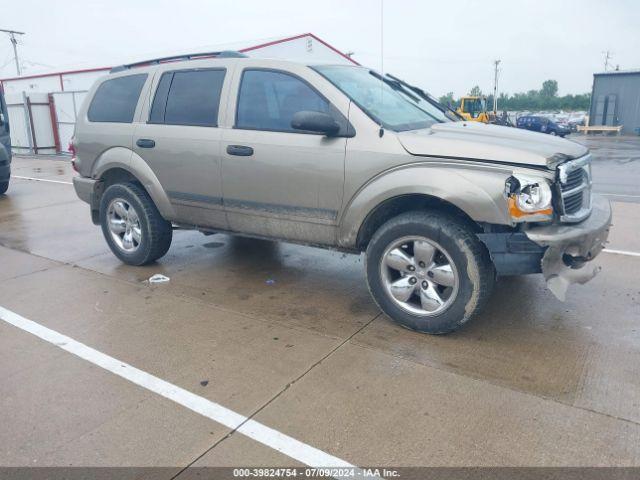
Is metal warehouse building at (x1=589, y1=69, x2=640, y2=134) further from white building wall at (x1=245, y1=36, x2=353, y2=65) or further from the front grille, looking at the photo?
the front grille

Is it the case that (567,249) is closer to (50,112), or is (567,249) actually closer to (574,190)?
(574,190)

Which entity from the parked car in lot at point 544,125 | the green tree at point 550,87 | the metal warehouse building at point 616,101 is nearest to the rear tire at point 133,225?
the parked car in lot at point 544,125

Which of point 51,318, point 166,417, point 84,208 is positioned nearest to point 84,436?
point 166,417

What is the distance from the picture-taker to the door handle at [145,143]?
4.97 meters

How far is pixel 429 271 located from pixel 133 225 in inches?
125

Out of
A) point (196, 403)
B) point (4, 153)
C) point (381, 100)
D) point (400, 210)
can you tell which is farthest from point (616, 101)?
point (196, 403)

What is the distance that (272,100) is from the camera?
14.3 ft

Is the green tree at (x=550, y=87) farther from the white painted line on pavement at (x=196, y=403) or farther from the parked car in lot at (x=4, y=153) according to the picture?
the white painted line on pavement at (x=196, y=403)

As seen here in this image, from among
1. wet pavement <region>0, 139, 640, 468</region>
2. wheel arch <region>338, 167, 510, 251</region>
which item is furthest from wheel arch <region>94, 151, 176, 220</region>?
wheel arch <region>338, 167, 510, 251</region>

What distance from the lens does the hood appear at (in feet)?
11.2

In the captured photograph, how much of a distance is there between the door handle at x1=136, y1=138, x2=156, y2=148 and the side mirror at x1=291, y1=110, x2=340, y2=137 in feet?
5.75

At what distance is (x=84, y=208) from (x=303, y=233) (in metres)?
6.07

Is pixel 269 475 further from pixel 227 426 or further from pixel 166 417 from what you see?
pixel 166 417

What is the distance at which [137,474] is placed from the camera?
246 cm
